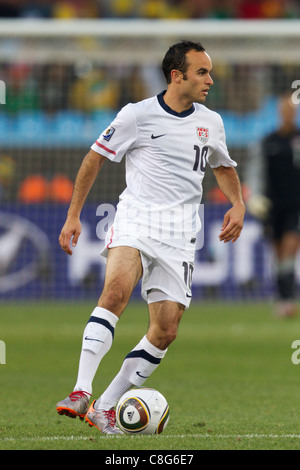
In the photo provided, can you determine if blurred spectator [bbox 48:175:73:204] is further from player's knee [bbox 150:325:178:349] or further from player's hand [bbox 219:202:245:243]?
player's knee [bbox 150:325:178:349]

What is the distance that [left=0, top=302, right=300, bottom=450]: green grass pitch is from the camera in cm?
480

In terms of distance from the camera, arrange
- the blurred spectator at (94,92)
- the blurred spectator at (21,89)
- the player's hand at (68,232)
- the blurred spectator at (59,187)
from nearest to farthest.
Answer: the player's hand at (68,232) < the blurred spectator at (59,187) < the blurred spectator at (94,92) < the blurred spectator at (21,89)

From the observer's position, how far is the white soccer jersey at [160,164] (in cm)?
534

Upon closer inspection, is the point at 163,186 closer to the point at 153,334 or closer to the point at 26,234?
the point at 153,334

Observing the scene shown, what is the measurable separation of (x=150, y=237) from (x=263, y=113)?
35.5ft

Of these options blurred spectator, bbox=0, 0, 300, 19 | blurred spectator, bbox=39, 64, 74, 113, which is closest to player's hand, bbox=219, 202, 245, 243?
blurred spectator, bbox=39, 64, 74, 113

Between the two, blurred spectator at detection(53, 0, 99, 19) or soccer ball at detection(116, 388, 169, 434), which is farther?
blurred spectator at detection(53, 0, 99, 19)

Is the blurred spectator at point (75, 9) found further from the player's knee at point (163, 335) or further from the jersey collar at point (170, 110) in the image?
the player's knee at point (163, 335)

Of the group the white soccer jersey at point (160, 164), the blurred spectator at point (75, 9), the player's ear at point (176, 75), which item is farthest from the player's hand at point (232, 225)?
the blurred spectator at point (75, 9)

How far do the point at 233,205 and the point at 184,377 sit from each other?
2543 millimetres

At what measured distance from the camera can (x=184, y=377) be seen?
7.80 m

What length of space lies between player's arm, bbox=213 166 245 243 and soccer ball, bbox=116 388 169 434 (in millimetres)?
1040

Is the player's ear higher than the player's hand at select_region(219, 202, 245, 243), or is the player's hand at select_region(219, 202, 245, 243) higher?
the player's ear
